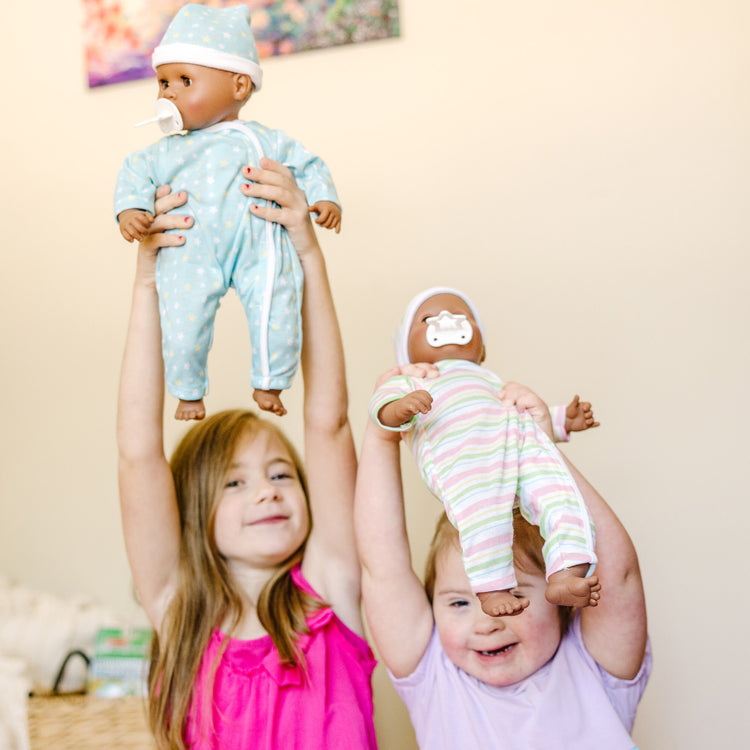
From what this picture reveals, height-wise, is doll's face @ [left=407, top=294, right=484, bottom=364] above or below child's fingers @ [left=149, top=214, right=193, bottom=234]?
below

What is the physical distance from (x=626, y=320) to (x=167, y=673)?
110 centimetres

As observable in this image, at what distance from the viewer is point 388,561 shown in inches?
47.4

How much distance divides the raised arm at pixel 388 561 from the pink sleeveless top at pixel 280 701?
135 millimetres

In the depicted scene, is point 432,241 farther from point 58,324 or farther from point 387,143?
point 58,324

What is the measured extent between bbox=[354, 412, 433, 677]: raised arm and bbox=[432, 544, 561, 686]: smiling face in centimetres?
4

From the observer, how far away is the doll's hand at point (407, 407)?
101 cm

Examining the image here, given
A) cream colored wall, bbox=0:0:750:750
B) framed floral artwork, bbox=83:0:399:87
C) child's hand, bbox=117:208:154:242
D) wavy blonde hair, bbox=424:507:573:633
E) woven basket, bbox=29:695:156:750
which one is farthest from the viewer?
framed floral artwork, bbox=83:0:399:87

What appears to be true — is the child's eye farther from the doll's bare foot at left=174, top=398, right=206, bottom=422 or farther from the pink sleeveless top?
the doll's bare foot at left=174, top=398, right=206, bottom=422

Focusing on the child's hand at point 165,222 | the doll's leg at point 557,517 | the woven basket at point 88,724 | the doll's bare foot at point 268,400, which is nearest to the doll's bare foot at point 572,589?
the doll's leg at point 557,517

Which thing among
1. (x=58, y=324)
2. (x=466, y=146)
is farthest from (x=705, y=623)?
(x=58, y=324)

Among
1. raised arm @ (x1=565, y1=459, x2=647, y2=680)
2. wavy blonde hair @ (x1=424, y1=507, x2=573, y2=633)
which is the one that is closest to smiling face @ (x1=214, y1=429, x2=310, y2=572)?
wavy blonde hair @ (x1=424, y1=507, x2=573, y2=633)

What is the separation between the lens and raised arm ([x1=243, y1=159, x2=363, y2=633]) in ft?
4.08

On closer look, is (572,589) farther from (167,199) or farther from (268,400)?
(167,199)

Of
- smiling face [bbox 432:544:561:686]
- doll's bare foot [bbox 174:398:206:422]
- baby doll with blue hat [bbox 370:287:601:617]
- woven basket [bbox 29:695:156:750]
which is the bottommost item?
woven basket [bbox 29:695:156:750]
